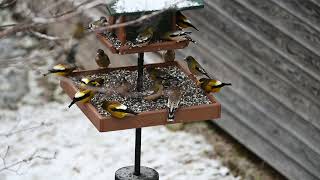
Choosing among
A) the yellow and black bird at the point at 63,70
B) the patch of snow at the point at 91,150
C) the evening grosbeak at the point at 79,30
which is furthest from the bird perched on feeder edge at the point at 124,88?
the patch of snow at the point at 91,150

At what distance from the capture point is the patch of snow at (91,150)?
7863 millimetres

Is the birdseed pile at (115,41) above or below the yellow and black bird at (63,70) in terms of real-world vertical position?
above

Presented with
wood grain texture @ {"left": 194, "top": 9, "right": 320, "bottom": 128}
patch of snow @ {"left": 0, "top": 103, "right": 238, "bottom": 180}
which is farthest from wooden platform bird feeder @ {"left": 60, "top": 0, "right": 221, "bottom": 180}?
patch of snow @ {"left": 0, "top": 103, "right": 238, "bottom": 180}

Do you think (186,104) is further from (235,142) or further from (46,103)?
(46,103)

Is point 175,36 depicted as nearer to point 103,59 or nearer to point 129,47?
point 129,47

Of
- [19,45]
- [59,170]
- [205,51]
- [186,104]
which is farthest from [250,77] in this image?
[19,45]

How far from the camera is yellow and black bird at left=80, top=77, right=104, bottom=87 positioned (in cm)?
543

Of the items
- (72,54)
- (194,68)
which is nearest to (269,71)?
(194,68)

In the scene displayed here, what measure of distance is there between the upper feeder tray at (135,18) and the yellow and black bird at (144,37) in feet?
0.09

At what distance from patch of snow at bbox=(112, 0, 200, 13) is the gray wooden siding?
1.86 metres

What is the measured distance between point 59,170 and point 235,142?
1.81 metres

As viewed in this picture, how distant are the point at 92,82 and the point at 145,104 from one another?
0.39 meters

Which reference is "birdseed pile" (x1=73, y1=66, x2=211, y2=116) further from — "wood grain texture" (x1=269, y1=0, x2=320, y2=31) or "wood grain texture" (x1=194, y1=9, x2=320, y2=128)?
"wood grain texture" (x1=194, y1=9, x2=320, y2=128)

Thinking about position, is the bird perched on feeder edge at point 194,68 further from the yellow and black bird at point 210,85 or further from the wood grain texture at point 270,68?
the wood grain texture at point 270,68
